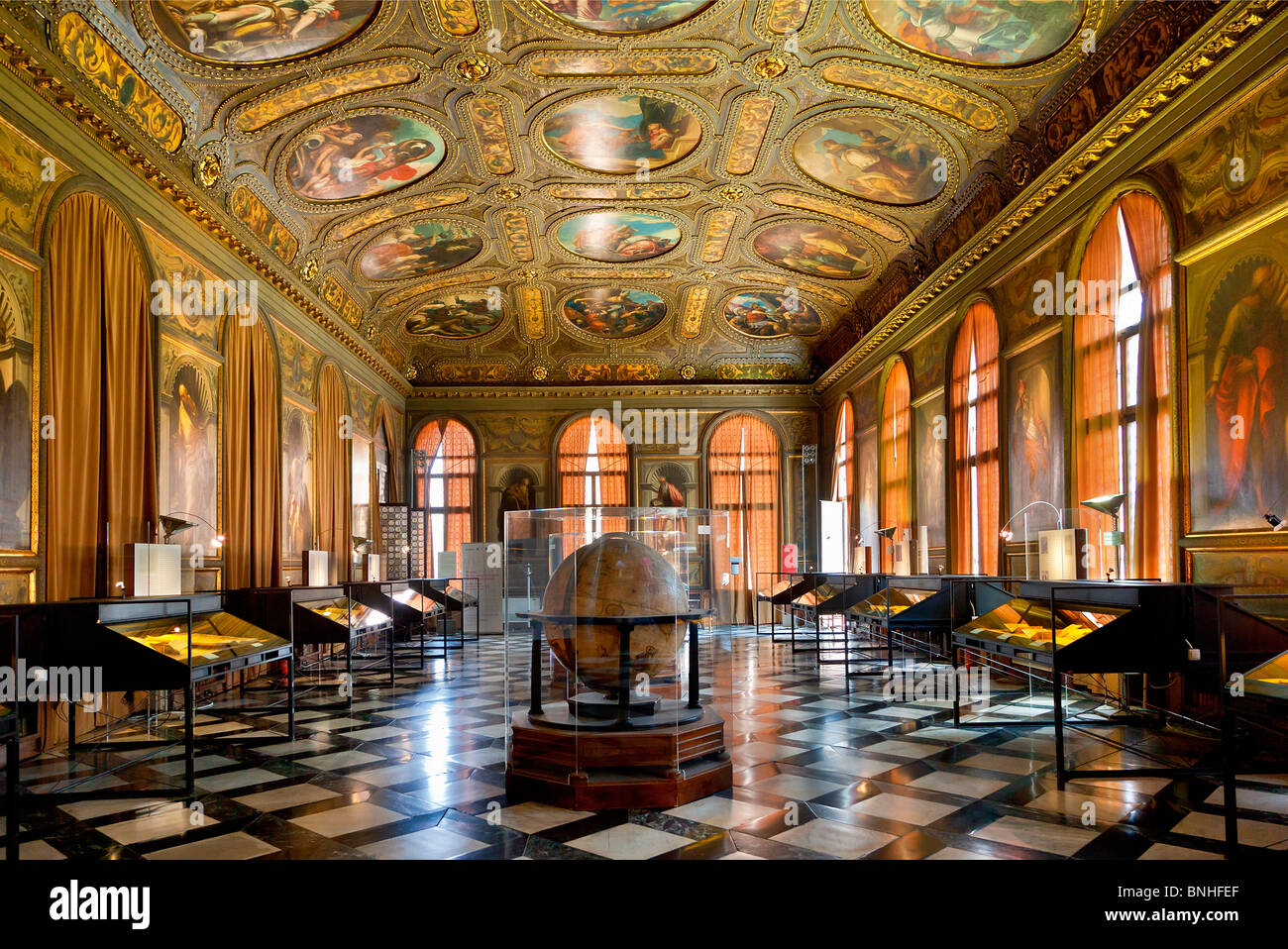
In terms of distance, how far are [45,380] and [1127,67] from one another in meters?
11.2

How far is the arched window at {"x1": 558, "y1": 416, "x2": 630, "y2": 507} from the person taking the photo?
24.7m

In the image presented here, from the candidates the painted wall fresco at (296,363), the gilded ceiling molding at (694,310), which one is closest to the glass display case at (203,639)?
A: the painted wall fresco at (296,363)

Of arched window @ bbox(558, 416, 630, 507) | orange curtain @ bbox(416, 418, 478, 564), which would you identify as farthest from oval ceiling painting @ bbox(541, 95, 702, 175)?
orange curtain @ bbox(416, 418, 478, 564)

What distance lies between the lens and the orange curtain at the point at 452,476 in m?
24.4

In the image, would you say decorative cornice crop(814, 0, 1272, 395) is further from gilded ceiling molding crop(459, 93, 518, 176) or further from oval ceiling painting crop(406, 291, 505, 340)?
oval ceiling painting crop(406, 291, 505, 340)

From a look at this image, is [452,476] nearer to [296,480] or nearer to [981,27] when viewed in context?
[296,480]

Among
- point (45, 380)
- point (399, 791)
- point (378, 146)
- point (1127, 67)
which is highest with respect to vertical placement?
point (378, 146)

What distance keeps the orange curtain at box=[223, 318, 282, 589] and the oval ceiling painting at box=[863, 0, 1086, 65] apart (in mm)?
9738

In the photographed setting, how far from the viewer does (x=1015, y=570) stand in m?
12.3

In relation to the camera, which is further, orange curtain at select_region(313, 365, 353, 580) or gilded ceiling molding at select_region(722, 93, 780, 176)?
orange curtain at select_region(313, 365, 353, 580)

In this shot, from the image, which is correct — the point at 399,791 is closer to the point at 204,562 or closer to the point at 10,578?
the point at 10,578

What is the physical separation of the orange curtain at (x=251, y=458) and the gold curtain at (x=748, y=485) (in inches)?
515

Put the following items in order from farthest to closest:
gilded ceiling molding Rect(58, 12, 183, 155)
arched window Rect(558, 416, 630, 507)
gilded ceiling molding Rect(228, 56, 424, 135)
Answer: arched window Rect(558, 416, 630, 507), gilded ceiling molding Rect(228, 56, 424, 135), gilded ceiling molding Rect(58, 12, 183, 155)

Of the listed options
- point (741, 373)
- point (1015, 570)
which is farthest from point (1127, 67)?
point (741, 373)
